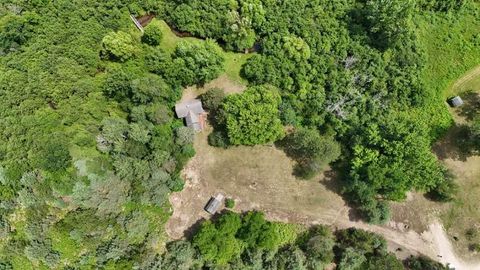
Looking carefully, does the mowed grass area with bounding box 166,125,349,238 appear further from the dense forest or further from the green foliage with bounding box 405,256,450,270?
the green foliage with bounding box 405,256,450,270

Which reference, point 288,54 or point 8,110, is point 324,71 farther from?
point 8,110

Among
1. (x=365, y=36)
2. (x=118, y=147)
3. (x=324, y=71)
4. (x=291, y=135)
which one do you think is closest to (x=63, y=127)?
(x=118, y=147)

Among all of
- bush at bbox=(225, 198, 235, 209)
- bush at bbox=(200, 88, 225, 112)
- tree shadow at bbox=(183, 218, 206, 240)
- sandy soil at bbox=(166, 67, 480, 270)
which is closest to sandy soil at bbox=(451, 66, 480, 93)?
sandy soil at bbox=(166, 67, 480, 270)

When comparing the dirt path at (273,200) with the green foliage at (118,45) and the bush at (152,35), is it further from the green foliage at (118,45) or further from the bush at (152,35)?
the green foliage at (118,45)

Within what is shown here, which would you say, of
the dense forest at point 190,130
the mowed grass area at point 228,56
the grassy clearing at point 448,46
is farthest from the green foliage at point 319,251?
the grassy clearing at point 448,46

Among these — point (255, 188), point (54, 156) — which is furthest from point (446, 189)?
point (54, 156)

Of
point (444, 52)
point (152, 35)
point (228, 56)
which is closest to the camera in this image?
point (152, 35)

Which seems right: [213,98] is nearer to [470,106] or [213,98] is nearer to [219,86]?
[219,86]
